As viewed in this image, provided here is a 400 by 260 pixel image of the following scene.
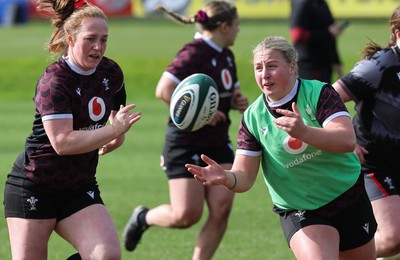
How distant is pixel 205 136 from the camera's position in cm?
820

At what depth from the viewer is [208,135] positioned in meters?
8.20

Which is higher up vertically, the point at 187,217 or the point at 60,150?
the point at 60,150

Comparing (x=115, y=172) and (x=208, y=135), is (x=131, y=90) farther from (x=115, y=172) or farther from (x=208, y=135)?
(x=208, y=135)

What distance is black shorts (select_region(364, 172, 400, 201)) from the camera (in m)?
7.12

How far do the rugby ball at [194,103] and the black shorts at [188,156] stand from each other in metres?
0.92

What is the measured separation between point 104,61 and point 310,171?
1.51 meters

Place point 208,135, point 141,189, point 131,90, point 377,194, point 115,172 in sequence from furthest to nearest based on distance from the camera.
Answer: point 131,90, point 115,172, point 141,189, point 208,135, point 377,194

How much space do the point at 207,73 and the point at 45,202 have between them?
8.16ft

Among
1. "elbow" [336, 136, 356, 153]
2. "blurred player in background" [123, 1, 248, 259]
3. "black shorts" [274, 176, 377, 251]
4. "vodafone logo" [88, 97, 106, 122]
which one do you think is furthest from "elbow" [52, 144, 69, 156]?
"blurred player in background" [123, 1, 248, 259]

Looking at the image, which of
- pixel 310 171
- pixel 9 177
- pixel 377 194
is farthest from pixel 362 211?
pixel 9 177

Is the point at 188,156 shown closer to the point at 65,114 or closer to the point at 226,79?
the point at 226,79

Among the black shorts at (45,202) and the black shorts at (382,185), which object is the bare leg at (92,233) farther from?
the black shorts at (382,185)

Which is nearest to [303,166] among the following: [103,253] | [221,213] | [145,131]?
[103,253]

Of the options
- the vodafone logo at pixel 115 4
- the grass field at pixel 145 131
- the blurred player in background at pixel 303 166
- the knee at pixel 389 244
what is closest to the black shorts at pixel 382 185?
the knee at pixel 389 244
